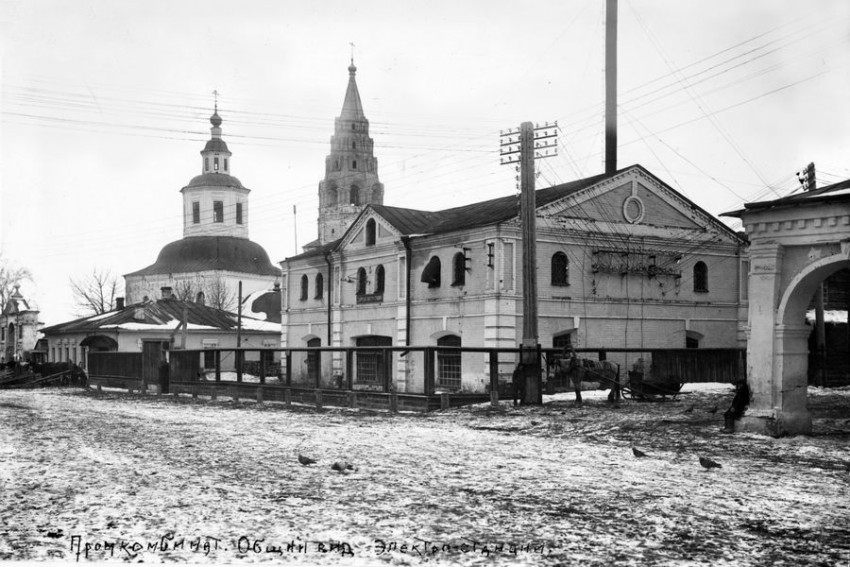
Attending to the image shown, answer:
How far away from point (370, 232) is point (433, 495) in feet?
95.0

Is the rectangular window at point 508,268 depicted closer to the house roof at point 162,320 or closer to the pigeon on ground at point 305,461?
the pigeon on ground at point 305,461

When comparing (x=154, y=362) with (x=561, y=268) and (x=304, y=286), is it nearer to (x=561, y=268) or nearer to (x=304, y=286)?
(x=304, y=286)

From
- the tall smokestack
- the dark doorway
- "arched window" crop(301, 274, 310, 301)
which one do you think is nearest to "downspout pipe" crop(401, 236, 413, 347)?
the dark doorway

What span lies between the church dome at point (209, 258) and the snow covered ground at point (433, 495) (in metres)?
69.6

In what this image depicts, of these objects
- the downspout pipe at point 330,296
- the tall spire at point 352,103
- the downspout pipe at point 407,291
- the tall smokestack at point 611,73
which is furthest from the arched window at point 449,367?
the tall spire at point 352,103

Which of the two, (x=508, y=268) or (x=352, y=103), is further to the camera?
(x=352, y=103)

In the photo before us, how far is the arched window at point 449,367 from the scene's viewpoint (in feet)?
104

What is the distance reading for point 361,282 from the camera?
38.7 meters

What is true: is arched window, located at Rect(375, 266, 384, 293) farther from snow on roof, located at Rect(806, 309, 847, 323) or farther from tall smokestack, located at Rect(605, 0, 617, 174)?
snow on roof, located at Rect(806, 309, 847, 323)

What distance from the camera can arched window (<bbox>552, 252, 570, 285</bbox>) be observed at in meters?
32.4

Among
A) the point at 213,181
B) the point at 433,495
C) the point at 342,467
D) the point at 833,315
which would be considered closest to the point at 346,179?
the point at 213,181

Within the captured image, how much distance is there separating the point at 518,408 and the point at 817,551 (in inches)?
584

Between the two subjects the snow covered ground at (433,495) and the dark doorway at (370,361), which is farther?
the dark doorway at (370,361)

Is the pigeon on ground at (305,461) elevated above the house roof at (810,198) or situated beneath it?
situated beneath
